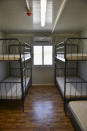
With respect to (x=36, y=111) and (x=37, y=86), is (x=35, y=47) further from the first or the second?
(x=36, y=111)

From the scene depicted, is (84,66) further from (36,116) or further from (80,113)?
(80,113)

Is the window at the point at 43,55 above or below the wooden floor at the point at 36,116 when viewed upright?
above

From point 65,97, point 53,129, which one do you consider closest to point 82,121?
point 53,129

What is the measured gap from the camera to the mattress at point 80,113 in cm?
143

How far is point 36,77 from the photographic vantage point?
4652mm

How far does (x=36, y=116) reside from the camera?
248 cm

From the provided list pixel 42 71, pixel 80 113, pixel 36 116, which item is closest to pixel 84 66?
pixel 42 71

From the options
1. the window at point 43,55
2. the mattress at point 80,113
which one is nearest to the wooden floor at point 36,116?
the mattress at point 80,113

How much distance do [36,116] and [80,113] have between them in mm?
1129

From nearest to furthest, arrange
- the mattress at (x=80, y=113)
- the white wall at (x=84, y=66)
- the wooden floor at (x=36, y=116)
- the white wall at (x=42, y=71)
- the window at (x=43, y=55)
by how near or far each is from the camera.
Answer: the mattress at (x=80, y=113) → the wooden floor at (x=36, y=116) → the white wall at (x=84, y=66) → the white wall at (x=42, y=71) → the window at (x=43, y=55)

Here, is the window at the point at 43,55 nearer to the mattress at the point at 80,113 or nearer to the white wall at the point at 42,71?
the white wall at the point at 42,71

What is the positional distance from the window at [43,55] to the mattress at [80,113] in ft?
9.36

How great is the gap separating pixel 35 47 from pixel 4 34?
1233 mm

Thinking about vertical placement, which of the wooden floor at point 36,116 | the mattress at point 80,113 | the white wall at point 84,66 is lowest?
the wooden floor at point 36,116
